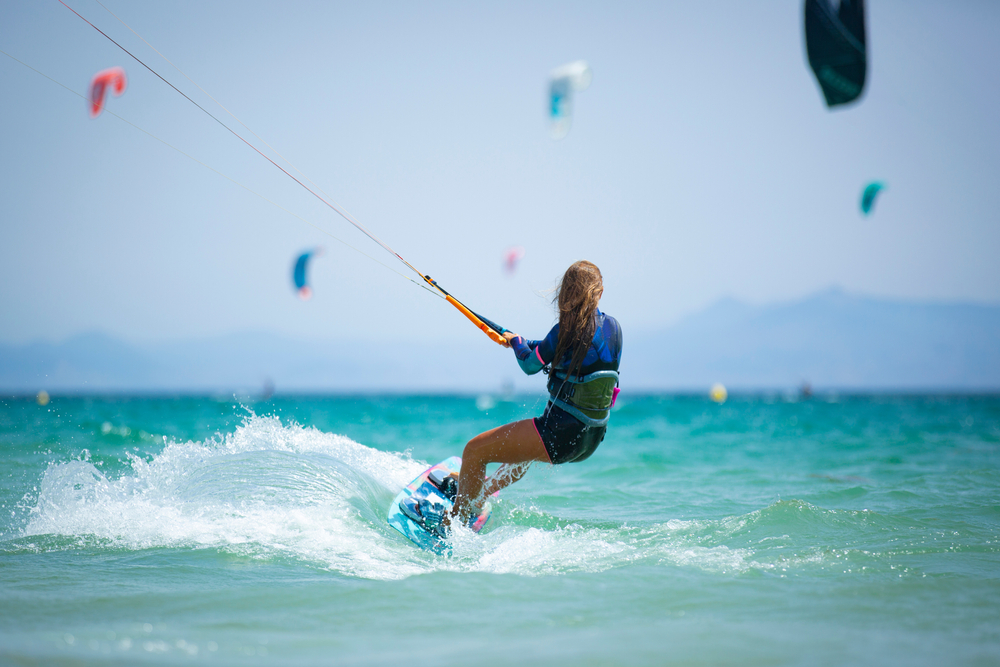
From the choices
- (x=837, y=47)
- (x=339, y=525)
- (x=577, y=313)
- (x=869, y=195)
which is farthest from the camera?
(x=869, y=195)

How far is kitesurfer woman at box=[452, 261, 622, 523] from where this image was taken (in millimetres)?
3863

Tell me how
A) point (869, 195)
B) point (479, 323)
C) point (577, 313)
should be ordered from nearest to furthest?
point (577, 313) < point (479, 323) < point (869, 195)

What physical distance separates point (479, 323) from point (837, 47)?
94.5 inches

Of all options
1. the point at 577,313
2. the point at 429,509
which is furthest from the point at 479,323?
the point at 429,509

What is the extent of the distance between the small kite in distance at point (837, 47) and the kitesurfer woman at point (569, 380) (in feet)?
5.09

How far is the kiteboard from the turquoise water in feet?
0.33

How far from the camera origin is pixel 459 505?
4352 millimetres

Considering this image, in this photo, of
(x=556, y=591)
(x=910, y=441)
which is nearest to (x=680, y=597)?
(x=556, y=591)

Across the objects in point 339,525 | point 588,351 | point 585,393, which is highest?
point 588,351

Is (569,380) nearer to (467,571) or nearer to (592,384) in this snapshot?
(592,384)

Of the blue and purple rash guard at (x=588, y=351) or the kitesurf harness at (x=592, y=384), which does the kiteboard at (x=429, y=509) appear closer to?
the kitesurf harness at (x=592, y=384)

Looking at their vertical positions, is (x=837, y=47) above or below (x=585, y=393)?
above

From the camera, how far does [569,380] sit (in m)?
3.94

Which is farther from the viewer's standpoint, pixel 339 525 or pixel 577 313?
pixel 339 525
